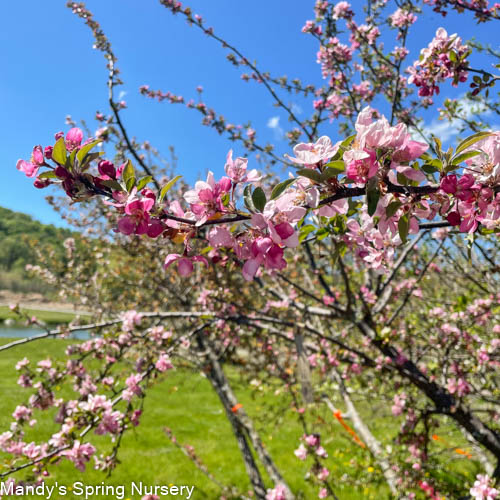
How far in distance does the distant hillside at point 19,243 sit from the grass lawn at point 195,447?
5.94 metres

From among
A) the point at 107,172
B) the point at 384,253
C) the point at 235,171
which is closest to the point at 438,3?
the point at 384,253

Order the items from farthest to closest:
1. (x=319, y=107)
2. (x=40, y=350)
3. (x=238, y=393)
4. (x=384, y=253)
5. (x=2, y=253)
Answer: (x=2, y=253), (x=238, y=393), (x=40, y=350), (x=319, y=107), (x=384, y=253)

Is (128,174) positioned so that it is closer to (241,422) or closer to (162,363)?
(162,363)

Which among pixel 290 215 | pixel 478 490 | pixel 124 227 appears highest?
pixel 124 227

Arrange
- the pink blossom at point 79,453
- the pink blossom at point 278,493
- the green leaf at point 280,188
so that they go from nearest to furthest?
the green leaf at point 280,188 → the pink blossom at point 79,453 → the pink blossom at point 278,493

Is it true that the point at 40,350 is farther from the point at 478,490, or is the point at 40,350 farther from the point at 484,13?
the point at 484,13

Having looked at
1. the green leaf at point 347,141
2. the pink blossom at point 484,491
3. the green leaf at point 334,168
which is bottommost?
the pink blossom at point 484,491

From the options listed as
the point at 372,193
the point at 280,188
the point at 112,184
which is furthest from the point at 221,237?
the point at 372,193

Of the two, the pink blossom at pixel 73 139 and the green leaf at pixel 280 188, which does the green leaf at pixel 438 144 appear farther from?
the pink blossom at pixel 73 139

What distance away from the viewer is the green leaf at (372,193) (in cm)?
77

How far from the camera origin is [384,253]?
1484 mm

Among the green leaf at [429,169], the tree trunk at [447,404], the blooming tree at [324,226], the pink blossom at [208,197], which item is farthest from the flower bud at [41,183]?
the tree trunk at [447,404]

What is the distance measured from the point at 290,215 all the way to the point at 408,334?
365 cm

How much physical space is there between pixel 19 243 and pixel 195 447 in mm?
47872
